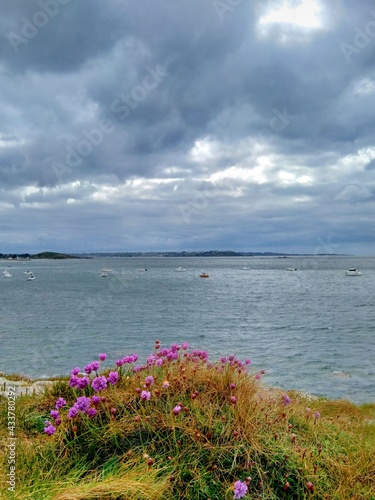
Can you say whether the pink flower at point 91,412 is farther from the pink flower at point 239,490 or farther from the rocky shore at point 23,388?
the rocky shore at point 23,388

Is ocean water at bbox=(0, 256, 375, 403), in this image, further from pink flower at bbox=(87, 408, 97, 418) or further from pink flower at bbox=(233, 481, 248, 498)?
→ pink flower at bbox=(233, 481, 248, 498)

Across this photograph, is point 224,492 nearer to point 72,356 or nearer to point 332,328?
point 72,356

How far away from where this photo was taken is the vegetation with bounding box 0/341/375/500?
4.04m

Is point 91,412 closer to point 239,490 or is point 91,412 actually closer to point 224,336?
point 239,490

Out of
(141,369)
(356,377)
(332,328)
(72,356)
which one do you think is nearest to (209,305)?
A: (332,328)

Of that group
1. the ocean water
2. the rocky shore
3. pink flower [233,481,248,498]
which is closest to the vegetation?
pink flower [233,481,248,498]

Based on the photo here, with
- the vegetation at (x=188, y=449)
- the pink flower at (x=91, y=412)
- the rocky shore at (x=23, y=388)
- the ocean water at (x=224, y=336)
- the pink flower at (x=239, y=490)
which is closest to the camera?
the pink flower at (x=239, y=490)

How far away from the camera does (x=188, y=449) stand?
14.8 feet

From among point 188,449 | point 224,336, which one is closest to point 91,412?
point 188,449

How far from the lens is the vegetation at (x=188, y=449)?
13.3ft

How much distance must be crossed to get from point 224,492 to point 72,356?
20.9m

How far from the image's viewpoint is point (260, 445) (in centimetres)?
452

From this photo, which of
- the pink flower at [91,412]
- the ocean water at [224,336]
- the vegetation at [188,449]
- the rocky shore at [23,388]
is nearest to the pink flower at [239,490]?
the vegetation at [188,449]

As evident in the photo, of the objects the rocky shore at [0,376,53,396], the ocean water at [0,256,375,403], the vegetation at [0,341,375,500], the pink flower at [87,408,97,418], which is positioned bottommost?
the ocean water at [0,256,375,403]
